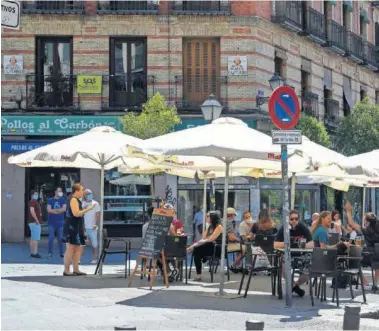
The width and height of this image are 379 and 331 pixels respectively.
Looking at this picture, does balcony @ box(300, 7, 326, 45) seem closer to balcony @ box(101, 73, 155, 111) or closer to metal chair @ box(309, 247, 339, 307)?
balcony @ box(101, 73, 155, 111)

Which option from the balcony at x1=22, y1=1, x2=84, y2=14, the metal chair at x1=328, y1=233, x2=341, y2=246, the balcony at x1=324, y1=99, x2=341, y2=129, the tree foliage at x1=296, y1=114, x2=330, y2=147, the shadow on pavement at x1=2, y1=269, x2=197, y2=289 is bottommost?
the shadow on pavement at x1=2, y1=269, x2=197, y2=289

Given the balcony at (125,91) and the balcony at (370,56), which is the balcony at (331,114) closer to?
the balcony at (370,56)

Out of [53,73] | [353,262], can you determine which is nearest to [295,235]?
[353,262]

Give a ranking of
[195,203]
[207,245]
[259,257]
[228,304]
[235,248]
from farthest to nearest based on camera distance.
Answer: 1. [195,203]
2. [235,248]
3. [207,245]
4. [259,257]
5. [228,304]

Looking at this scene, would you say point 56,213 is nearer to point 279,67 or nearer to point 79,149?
point 79,149

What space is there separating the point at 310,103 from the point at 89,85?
28.9 ft

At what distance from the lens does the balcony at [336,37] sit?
34281 millimetres

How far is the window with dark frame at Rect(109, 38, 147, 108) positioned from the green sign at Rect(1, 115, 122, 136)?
79cm

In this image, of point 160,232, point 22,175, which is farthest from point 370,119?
point 160,232

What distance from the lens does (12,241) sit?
28297 mm

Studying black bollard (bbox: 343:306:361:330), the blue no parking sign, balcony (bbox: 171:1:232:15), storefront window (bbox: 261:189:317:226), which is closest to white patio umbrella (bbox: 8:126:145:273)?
the blue no parking sign

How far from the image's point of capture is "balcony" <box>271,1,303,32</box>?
29.9m

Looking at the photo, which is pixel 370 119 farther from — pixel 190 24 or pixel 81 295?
pixel 81 295

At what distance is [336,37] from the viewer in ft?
115
